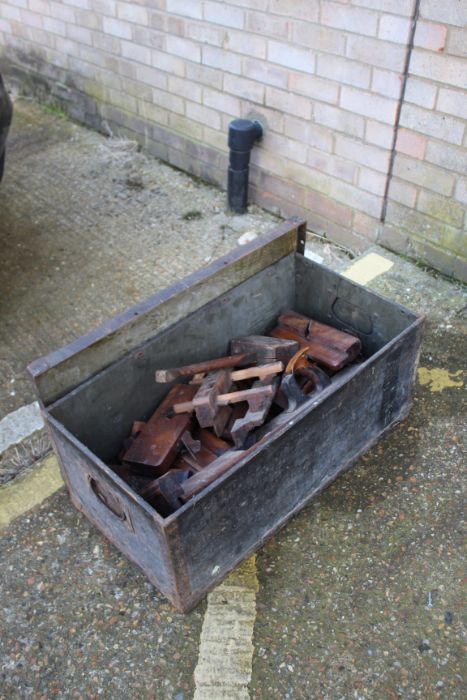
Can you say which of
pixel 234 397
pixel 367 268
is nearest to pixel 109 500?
pixel 234 397

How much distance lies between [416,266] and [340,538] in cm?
224

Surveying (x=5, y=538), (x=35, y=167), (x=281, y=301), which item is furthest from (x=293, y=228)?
(x=35, y=167)

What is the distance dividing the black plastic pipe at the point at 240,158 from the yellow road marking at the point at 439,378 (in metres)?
2.30

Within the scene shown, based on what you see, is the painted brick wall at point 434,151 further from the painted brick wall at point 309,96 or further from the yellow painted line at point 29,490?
the yellow painted line at point 29,490

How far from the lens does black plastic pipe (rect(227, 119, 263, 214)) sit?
5.12 metres

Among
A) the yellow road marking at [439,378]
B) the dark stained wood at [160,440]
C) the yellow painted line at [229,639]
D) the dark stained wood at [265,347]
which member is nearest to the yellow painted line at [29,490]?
the dark stained wood at [160,440]

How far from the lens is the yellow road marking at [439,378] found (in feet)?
12.3

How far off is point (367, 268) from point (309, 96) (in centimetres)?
→ 126

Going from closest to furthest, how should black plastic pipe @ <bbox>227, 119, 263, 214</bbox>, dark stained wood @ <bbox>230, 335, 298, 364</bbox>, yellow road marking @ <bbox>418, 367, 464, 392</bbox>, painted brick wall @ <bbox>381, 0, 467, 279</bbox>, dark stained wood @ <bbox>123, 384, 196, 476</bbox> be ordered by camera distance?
dark stained wood @ <bbox>123, 384, 196, 476</bbox> → dark stained wood @ <bbox>230, 335, 298, 364</bbox> → yellow road marking @ <bbox>418, 367, 464, 392</bbox> → painted brick wall @ <bbox>381, 0, 467, 279</bbox> → black plastic pipe @ <bbox>227, 119, 263, 214</bbox>

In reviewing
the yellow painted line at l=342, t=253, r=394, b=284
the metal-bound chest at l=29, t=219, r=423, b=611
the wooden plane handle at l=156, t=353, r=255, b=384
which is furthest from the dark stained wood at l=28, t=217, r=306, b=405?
the yellow painted line at l=342, t=253, r=394, b=284

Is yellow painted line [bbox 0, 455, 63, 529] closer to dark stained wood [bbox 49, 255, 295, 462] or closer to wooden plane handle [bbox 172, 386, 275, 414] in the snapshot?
dark stained wood [bbox 49, 255, 295, 462]

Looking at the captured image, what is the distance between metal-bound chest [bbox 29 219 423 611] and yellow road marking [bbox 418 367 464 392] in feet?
1.05

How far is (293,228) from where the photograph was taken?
11.5 ft

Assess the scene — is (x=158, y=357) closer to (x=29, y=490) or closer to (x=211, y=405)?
(x=211, y=405)
